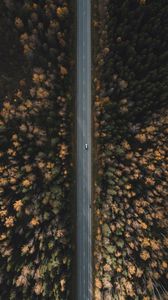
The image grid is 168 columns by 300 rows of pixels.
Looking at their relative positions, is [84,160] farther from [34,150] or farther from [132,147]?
[34,150]

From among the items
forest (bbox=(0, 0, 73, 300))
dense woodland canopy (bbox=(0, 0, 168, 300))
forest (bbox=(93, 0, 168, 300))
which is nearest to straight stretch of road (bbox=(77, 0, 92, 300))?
dense woodland canopy (bbox=(0, 0, 168, 300))

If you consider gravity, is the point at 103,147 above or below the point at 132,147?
above

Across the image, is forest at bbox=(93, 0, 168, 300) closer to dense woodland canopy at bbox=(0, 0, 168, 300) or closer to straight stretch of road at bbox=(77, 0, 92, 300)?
dense woodland canopy at bbox=(0, 0, 168, 300)

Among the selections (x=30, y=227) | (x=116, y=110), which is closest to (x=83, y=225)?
(x=30, y=227)

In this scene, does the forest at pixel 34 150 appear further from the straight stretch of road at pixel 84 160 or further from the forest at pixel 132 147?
the forest at pixel 132 147

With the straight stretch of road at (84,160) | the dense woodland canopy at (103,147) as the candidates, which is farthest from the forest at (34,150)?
the straight stretch of road at (84,160)

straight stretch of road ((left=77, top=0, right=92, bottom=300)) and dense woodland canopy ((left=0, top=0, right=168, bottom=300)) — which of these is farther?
straight stretch of road ((left=77, top=0, right=92, bottom=300))

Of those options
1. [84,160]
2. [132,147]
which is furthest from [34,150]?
[132,147]
